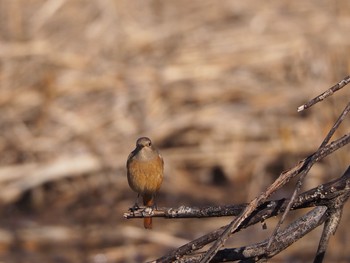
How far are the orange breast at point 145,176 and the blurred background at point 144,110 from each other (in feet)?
16.5

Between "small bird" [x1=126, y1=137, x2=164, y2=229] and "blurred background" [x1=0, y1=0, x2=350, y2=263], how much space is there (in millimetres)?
4934

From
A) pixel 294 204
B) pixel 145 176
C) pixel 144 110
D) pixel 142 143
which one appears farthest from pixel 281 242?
pixel 144 110

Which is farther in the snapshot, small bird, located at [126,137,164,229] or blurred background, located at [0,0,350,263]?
blurred background, located at [0,0,350,263]

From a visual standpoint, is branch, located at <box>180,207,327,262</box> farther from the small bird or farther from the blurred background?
the blurred background

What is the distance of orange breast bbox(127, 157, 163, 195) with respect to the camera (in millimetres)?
3887

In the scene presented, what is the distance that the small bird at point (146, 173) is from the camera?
3891 mm

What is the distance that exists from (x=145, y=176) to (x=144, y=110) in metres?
6.08

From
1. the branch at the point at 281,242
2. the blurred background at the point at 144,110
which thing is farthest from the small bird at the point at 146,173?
the blurred background at the point at 144,110

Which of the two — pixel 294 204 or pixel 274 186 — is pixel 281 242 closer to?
pixel 294 204

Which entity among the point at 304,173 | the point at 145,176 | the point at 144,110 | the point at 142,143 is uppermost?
the point at 144,110

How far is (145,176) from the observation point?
3.93 meters

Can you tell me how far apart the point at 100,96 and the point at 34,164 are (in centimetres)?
94

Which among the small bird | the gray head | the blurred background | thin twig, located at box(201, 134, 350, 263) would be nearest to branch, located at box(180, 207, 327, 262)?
thin twig, located at box(201, 134, 350, 263)

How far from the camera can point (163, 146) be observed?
32.9 feet
